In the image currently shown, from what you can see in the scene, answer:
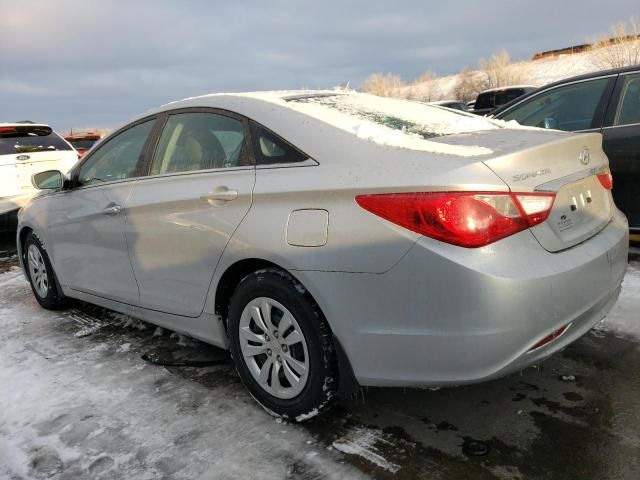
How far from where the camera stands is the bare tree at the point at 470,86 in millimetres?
56562

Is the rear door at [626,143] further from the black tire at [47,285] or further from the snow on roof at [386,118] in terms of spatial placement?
the black tire at [47,285]

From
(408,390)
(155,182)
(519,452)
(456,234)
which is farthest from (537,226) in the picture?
(155,182)

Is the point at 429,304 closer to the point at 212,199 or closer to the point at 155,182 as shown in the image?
the point at 212,199

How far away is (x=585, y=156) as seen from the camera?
2.59 meters

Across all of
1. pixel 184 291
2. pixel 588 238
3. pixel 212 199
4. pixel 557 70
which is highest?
pixel 557 70

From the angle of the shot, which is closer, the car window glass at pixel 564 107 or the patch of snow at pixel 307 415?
the patch of snow at pixel 307 415

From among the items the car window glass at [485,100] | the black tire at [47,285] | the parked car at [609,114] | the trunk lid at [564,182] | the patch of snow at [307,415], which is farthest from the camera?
the car window glass at [485,100]

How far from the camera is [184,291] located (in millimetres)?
3027

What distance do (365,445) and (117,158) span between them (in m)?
2.44

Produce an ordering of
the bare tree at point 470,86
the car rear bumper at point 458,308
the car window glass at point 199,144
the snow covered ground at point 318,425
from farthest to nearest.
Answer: the bare tree at point 470,86 < the car window glass at point 199,144 < the snow covered ground at point 318,425 < the car rear bumper at point 458,308

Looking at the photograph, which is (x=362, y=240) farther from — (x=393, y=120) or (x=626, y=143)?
(x=626, y=143)

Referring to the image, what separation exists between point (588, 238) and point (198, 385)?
211 centimetres

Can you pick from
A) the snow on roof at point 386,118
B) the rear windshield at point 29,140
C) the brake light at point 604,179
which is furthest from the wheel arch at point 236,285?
the rear windshield at point 29,140

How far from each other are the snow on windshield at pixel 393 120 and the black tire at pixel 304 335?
733 millimetres
